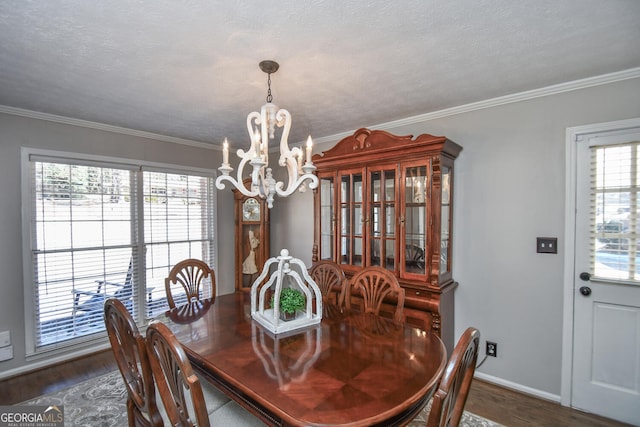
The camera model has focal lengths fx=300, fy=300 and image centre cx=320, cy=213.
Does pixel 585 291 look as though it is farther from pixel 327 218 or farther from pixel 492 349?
pixel 327 218

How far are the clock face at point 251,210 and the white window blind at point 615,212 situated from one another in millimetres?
3328

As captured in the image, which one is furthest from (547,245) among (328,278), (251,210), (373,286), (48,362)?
(48,362)

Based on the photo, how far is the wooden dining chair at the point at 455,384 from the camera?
0.88 meters

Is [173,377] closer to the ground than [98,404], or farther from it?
farther from it

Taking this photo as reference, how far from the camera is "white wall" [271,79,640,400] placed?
2225mm

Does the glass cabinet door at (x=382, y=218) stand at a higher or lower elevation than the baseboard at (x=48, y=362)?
higher

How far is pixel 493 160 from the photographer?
8.22 ft

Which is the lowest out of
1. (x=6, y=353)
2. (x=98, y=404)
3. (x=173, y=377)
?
(x=98, y=404)

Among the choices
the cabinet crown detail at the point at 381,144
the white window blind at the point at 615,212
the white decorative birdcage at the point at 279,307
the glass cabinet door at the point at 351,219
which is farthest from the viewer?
the glass cabinet door at the point at 351,219

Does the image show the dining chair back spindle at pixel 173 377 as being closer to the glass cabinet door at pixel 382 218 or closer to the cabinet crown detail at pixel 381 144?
the glass cabinet door at pixel 382 218

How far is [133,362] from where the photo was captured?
1.49 m

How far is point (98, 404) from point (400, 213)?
280 centimetres

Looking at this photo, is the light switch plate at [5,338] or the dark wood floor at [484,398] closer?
the dark wood floor at [484,398]

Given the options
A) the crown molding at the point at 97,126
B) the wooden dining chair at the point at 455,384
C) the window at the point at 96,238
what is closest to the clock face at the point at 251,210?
the window at the point at 96,238
